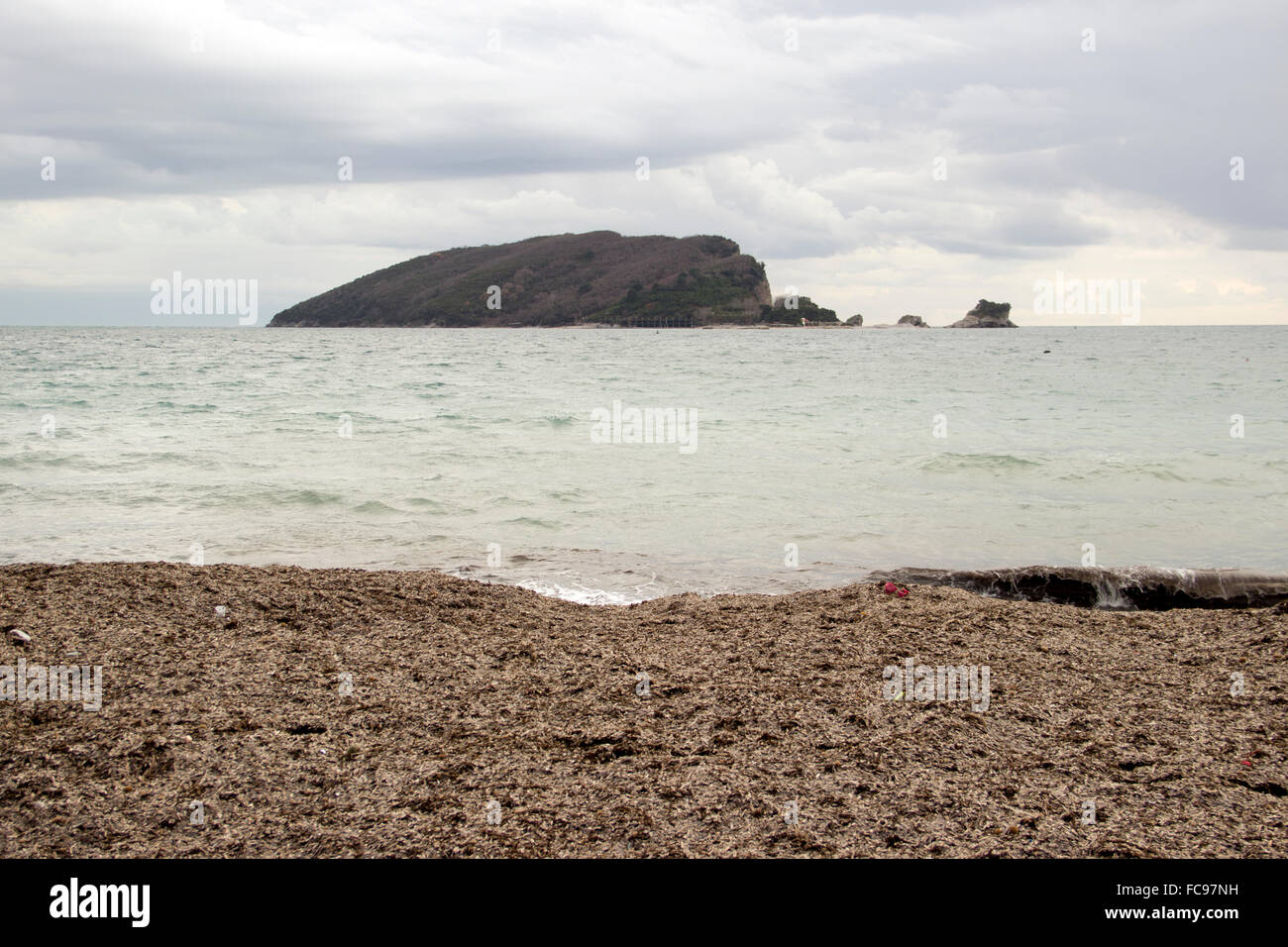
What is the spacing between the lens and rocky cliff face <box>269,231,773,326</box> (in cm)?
14688

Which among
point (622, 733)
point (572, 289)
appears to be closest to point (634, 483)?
point (622, 733)

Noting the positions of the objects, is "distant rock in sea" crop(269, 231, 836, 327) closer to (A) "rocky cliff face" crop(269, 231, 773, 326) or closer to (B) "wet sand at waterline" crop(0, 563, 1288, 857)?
(A) "rocky cliff face" crop(269, 231, 773, 326)

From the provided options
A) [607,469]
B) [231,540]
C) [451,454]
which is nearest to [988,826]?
[231,540]

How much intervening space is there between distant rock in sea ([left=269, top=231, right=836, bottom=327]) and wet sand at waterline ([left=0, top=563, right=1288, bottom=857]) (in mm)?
138271

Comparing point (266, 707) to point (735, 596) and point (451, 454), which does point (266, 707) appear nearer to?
point (735, 596)

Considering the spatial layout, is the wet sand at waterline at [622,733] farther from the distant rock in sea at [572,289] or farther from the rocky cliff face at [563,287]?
the distant rock in sea at [572,289]

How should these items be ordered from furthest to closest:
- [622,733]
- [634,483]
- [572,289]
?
1. [572,289]
2. [634,483]
3. [622,733]

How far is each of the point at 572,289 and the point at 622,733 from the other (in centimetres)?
15205

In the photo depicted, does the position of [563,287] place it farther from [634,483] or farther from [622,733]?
[622,733]

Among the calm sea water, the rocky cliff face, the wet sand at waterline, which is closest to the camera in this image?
the wet sand at waterline

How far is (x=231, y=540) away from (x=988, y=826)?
958cm

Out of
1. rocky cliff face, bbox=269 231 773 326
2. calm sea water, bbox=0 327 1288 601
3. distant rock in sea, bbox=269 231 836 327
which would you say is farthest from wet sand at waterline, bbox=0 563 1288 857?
distant rock in sea, bbox=269 231 836 327

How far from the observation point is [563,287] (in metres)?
154

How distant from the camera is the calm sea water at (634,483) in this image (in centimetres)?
1055
